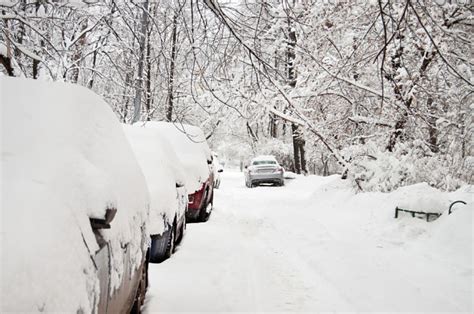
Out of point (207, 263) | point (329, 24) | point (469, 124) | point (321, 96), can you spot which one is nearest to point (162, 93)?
point (207, 263)

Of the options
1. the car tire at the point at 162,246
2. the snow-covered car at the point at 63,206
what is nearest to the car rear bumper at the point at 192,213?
the car tire at the point at 162,246

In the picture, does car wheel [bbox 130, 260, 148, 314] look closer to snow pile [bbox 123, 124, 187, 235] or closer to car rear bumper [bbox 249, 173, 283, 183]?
snow pile [bbox 123, 124, 187, 235]

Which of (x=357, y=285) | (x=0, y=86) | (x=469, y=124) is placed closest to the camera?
(x=0, y=86)

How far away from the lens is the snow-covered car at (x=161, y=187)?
5.71 meters

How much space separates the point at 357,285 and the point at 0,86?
4671mm

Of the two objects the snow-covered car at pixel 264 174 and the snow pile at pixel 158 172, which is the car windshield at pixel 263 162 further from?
the snow pile at pixel 158 172

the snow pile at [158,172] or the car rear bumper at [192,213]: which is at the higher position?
the snow pile at [158,172]

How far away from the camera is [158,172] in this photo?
20.8 ft

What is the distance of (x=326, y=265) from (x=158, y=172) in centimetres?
289

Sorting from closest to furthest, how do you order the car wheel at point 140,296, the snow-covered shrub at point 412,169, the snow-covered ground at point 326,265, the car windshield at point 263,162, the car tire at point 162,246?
the car wheel at point 140,296 → the snow-covered ground at point 326,265 → the car tire at point 162,246 → the snow-covered shrub at point 412,169 → the car windshield at point 263,162

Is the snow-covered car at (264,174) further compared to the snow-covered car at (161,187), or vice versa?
the snow-covered car at (264,174)

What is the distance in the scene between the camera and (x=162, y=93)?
242 inches

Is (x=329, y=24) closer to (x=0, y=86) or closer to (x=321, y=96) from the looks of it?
(x=321, y=96)

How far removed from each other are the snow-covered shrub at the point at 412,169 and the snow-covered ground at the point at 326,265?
0.91 m
